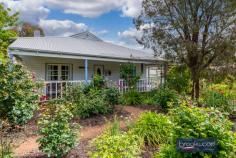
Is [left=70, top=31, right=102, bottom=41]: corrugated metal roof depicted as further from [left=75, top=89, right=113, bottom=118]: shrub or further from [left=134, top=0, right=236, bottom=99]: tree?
[left=75, top=89, right=113, bottom=118]: shrub

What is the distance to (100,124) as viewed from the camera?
410 inches

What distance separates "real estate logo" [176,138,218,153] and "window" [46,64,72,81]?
14.6 m

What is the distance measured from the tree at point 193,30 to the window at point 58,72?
695 centimetres

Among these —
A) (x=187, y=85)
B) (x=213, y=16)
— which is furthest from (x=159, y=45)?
(x=187, y=85)

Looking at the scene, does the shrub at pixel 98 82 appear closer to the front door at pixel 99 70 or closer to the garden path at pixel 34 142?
the garden path at pixel 34 142

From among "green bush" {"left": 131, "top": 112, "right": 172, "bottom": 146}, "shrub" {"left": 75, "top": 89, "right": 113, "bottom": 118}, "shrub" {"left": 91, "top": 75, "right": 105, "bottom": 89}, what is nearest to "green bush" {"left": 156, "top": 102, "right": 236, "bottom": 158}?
"green bush" {"left": 131, "top": 112, "right": 172, "bottom": 146}

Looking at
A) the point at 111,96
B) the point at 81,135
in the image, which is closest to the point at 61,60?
the point at 111,96

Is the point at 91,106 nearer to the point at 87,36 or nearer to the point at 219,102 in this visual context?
the point at 219,102

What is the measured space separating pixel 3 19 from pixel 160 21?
7077 mm

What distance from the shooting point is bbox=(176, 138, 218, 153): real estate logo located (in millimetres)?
4660

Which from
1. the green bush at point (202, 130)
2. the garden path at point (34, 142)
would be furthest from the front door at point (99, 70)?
the green bush at point (202, 130)

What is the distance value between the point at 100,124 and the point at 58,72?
9327mm

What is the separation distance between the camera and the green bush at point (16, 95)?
9461 mm

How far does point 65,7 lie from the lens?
25.5m
